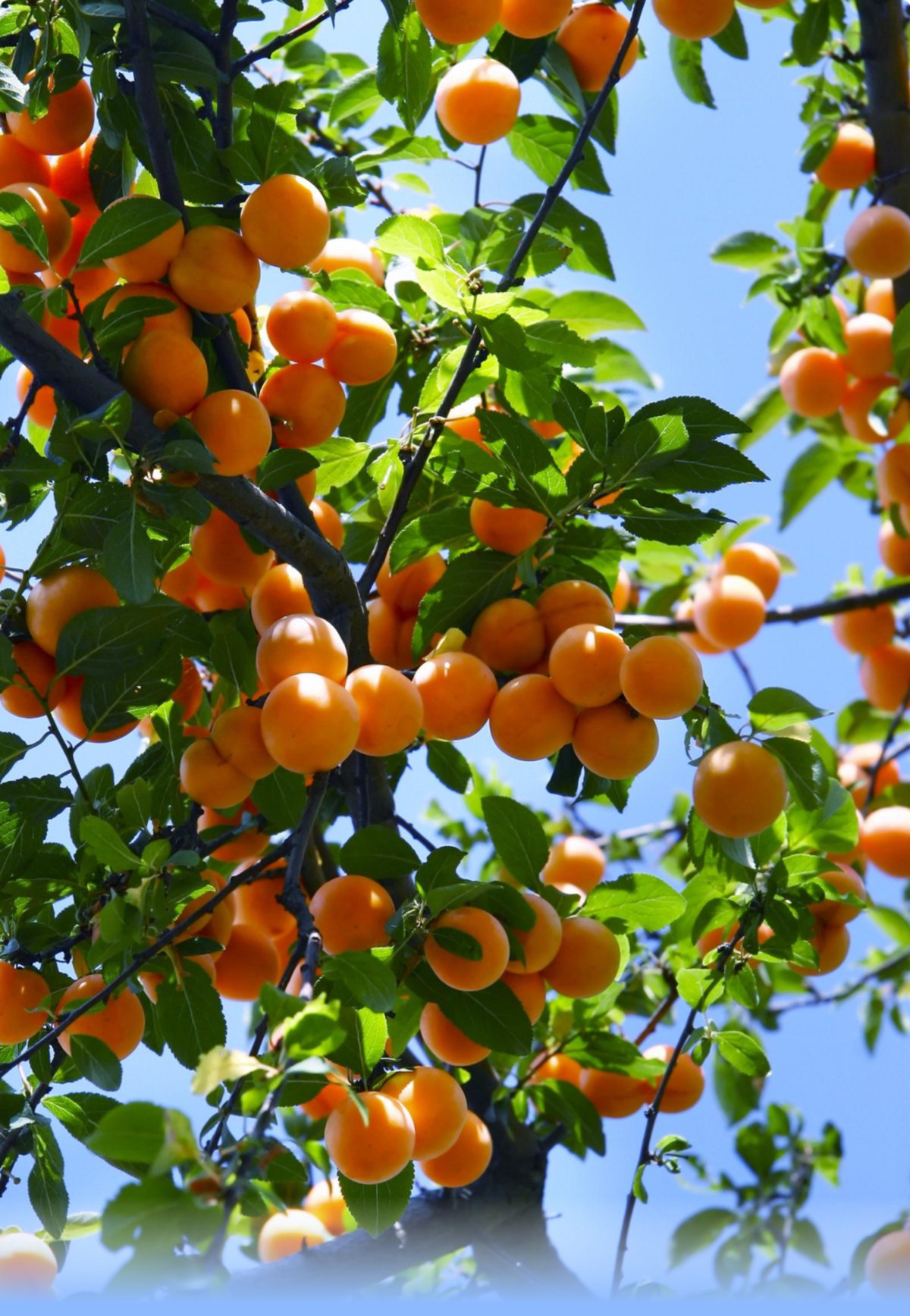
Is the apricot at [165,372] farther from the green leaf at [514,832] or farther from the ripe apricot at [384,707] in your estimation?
the green leaf at [514,832]

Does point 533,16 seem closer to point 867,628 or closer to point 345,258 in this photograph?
point 345,258

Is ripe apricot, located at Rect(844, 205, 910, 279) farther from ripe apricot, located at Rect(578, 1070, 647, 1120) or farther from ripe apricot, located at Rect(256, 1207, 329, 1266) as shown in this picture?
ripe apricot, located at Rect(256, 1207, 329, 1266)

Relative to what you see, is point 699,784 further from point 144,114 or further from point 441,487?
point 144,114

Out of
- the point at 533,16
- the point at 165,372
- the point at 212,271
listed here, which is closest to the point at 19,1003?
the point at 165,372

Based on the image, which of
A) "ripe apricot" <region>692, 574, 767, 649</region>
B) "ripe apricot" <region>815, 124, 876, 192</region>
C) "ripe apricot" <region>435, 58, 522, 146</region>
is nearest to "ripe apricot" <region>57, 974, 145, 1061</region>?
"ripe apricot" <region>435, 58, 522, 146</region>

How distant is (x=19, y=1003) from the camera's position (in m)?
1.36

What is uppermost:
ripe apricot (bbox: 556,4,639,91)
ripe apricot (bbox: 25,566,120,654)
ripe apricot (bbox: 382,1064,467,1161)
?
ripe apricot (bbox: 556,4,639,91)

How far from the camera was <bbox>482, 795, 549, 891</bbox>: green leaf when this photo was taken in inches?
59.0

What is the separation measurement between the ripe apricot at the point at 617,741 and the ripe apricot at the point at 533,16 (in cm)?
94

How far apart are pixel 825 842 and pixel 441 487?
72cm

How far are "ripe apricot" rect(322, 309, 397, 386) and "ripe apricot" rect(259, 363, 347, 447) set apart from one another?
43 millimetres

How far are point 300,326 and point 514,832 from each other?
64cm

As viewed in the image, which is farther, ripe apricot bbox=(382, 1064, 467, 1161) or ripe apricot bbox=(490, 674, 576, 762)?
ripe apricot bbox=(490, 674, 576, 762)

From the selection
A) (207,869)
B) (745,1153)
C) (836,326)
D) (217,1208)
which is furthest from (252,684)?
(836,326)
